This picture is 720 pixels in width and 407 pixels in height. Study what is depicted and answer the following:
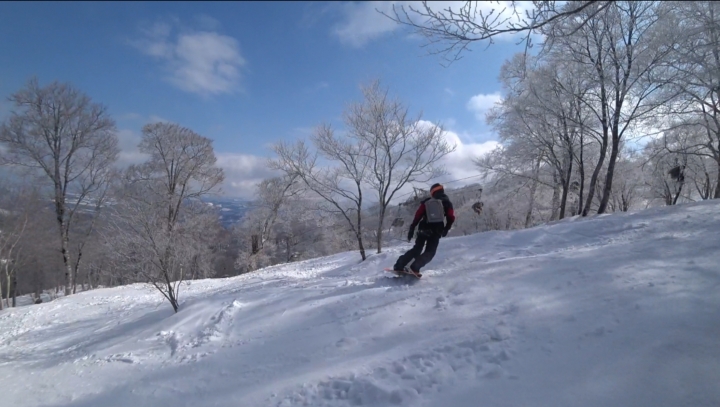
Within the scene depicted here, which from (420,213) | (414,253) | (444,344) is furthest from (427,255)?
(444,344)

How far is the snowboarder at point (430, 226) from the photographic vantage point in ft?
23.0

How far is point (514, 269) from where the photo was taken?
242 inches

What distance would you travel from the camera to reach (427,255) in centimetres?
705

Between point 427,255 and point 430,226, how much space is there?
22.8 inches

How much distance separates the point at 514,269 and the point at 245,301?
5.50 meters

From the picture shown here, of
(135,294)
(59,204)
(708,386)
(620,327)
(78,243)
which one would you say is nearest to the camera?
(708,386)

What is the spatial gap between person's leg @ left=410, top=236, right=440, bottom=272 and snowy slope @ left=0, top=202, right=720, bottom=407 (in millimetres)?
341

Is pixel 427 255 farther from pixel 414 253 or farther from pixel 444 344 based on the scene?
pixel 444 344

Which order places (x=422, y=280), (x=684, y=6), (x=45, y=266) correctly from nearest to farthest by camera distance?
(x=422, y=280)
(x=684, y=6)
(x=45, y=266)

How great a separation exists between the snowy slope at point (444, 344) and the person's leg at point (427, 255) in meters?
0.34

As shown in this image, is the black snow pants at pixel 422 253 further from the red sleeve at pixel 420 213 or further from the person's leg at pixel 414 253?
the red sleeve at pixel 420 213

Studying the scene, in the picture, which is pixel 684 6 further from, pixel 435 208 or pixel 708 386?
pixel 708 386

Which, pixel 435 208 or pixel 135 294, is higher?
pixel 435 208

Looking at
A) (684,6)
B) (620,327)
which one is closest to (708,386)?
(620,327)
